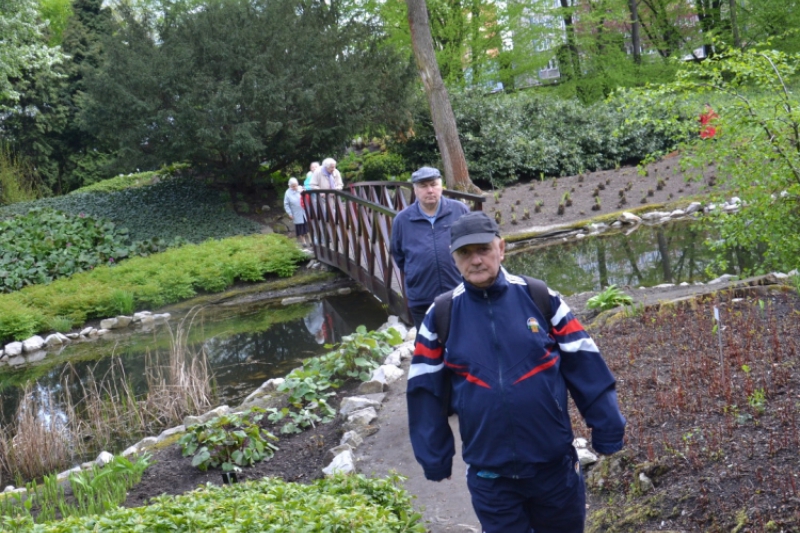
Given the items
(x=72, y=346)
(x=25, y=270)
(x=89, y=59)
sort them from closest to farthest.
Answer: (x=72, y=346), (x=25, y=270), (x=89, y=59)

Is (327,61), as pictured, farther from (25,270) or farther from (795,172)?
(795,172)

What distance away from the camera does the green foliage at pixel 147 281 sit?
13.2m

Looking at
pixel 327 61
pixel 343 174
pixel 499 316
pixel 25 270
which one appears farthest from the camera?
pixel 343 174

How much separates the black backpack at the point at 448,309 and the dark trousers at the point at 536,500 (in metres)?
0.29

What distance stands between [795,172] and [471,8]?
20.5m

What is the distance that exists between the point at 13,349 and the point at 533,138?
1386 centimetres

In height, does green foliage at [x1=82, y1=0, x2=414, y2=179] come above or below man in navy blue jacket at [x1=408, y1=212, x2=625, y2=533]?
above

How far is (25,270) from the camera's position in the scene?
1549cm

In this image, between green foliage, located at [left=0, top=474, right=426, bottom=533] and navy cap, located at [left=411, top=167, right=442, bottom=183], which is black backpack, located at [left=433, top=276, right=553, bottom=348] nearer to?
green foliage, located at [left=0, top=474, right=426, bottom=533]

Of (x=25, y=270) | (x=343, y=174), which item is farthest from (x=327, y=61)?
(x=25, y=270)

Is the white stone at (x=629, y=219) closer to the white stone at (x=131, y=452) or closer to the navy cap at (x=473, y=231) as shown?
the white stone at (x=131, y=452)

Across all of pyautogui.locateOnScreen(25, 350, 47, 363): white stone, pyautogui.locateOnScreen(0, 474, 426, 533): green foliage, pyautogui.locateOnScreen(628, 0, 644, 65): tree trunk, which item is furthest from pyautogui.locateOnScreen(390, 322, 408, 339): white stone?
pyautogui.locateOnScreen(628, 0, 644, 65): tree trunk

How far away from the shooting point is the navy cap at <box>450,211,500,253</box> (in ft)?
8.88

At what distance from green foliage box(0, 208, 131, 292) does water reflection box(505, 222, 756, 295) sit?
28.2 feet
